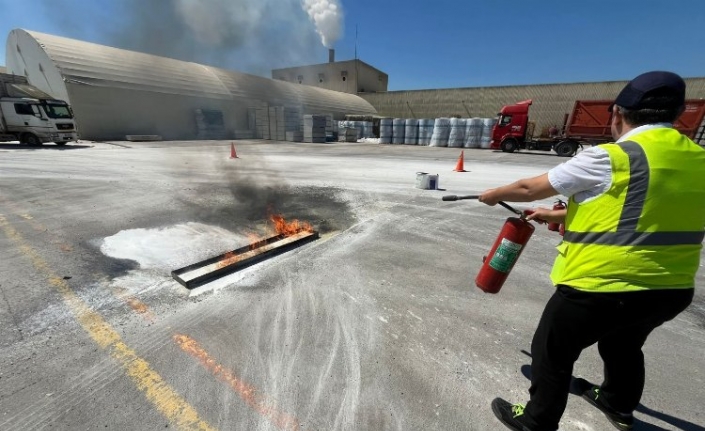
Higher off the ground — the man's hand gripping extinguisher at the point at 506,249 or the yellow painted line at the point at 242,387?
the man's hand gripping extinguisher at the point at 506,249

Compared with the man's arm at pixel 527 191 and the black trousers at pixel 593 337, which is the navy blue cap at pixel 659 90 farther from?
the black trousers at pixel 593 337

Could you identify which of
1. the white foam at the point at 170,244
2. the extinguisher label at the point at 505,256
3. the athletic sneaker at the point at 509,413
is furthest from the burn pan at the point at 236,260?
the athletic sneaker at the point at 509,413

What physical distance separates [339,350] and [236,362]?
2.44 ft

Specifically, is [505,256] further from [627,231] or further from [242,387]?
[242,387]

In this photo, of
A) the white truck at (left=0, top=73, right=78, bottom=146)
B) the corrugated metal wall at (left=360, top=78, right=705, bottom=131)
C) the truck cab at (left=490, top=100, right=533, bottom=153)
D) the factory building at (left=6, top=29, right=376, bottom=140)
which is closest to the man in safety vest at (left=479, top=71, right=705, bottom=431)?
the truck cab at (left=490, top=100, right=533, bottom=153)

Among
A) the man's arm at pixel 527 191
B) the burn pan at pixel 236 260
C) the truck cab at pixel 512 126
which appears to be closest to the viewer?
the man's arm at pixel 527 191

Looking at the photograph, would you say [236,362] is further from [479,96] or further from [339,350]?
[479,96]

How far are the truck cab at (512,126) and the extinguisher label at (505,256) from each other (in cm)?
2043

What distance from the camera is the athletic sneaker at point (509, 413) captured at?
1775 mm

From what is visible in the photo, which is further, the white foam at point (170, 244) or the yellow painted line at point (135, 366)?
the white foam at point (170, 244)

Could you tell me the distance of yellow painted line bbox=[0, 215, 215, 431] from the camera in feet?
6.01

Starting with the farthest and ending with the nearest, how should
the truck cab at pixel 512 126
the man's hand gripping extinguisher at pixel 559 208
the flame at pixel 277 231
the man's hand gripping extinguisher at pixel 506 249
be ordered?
1. the truck cab at pixel 512 126
2. the flame at pixel 277 231
3. the man's hand gripping extinguisher at pixel 559 208
4. the man's hand gripping extinguisher at pixel 506 249

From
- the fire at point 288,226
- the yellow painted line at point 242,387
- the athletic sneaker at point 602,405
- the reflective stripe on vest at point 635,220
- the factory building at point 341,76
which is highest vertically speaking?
the factory building at point 341,76

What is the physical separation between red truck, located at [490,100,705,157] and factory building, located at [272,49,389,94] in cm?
3044
